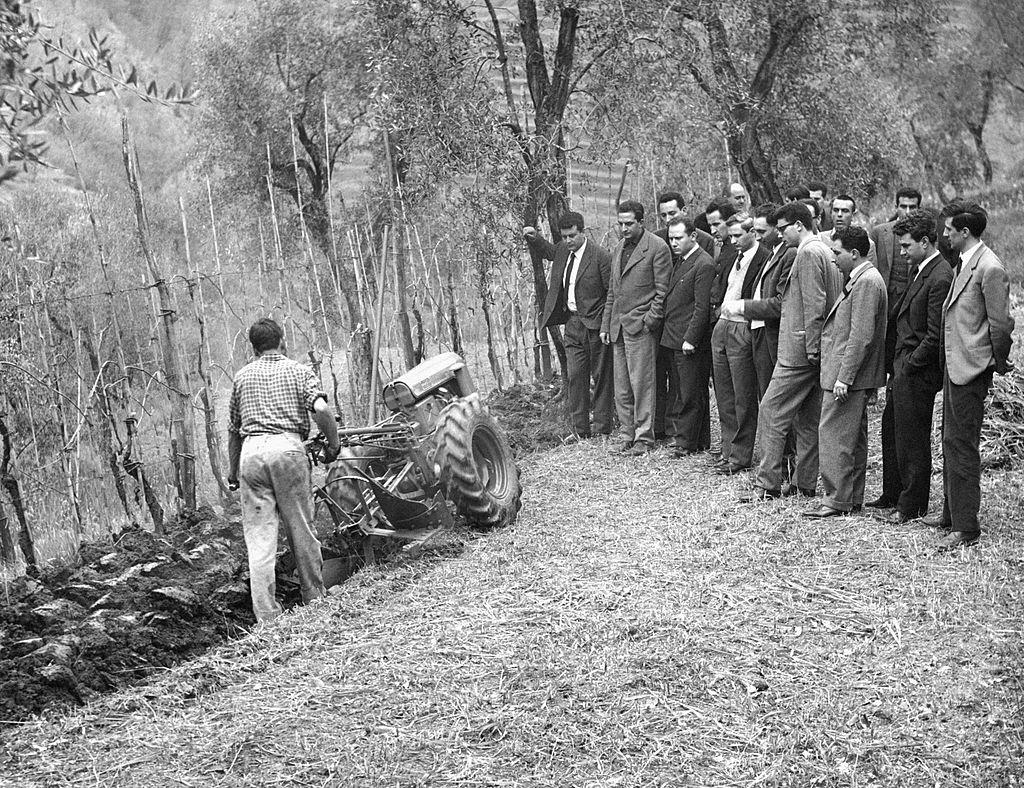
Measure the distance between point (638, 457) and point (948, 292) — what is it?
4000 mm

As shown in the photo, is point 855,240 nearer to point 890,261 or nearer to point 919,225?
point 919,225

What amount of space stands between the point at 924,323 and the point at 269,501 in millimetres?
4307

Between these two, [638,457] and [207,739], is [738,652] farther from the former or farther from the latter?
[638,457]

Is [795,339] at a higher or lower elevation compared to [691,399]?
higher

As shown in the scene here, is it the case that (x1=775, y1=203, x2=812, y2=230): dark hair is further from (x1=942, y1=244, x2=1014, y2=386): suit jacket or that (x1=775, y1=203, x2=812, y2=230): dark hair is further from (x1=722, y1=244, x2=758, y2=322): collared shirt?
(x1=942, y1=244, x2=1014, y2=386): suit jacket

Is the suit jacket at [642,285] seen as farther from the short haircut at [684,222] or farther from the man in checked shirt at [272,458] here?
the man in checked shirt at [272,458]

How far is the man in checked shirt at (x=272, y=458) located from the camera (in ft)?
22.4

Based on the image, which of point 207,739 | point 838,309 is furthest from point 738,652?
point 838,309

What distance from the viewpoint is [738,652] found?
5.53 m

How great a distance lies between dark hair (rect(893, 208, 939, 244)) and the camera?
7129 millimetres

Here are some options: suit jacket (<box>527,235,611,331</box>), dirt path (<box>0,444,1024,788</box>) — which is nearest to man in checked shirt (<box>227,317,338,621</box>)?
dirt path (<box>0,444,1024,788</box>)

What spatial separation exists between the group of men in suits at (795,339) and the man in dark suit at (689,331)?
1cm

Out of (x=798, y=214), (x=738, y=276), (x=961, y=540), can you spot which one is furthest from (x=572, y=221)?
(x=961, y=540)

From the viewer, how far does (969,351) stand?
21.6ft
